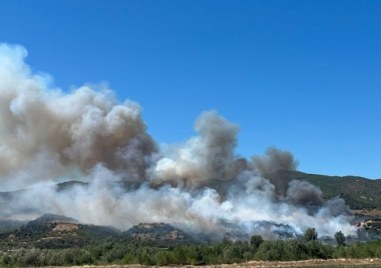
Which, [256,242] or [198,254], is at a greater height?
[256,242]

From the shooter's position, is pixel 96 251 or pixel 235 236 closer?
pixel 96 251

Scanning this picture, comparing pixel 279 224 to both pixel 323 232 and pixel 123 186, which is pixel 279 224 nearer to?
pixel 323 232

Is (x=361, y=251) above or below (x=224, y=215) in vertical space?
below

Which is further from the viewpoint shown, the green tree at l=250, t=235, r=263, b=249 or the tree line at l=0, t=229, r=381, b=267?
the green tree at l=250, t=235, r=263, b=249

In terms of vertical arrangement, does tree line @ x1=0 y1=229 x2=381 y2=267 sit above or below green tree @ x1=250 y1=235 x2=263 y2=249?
below

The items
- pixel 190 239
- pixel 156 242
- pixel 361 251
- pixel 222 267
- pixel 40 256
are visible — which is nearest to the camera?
pixel 222 267

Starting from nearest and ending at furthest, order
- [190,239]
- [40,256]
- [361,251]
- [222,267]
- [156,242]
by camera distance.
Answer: [222,267]
[361,251]
[40,256]
[156,242]
[190,239]

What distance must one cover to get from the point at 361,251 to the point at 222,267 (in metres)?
28.8

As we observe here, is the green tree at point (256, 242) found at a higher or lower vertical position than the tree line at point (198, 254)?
higher

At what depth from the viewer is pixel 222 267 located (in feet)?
335

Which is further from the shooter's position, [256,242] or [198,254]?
[256,242]

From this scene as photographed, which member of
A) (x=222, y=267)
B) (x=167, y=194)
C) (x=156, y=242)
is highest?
(x=167, y=194)

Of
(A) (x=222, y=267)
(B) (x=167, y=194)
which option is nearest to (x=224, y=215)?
(B) (x=167, y=194)

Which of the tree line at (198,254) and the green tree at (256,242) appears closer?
the tree line at (198,254)
